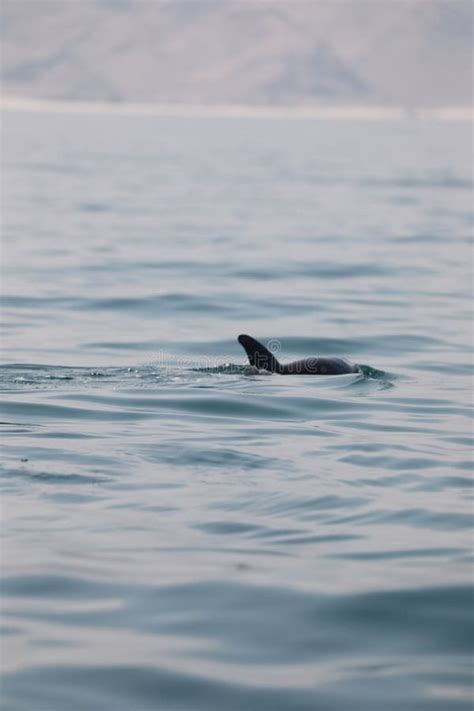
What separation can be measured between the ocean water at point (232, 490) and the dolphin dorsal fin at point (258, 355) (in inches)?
9.1

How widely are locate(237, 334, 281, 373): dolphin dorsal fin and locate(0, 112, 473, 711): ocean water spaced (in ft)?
0.76

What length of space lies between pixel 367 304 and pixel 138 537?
14590 millimetres

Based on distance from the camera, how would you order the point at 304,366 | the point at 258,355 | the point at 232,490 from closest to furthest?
1. the point at 232,490
2. the point at 258,355
3. the point at 304,366

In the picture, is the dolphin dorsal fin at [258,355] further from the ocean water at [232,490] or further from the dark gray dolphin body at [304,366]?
the ocean water at [232,490]

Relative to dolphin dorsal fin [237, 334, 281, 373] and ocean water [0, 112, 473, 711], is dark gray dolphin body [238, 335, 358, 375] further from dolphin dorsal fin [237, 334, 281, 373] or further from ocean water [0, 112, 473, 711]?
ocean water [0, 112, 473, 711]

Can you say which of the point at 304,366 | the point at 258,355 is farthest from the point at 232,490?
the point at 304,366

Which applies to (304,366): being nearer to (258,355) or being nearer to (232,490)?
(258,355)

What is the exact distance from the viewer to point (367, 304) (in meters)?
22.7

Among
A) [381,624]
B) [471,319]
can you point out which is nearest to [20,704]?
[381,624]

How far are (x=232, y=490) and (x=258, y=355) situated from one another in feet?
18.0

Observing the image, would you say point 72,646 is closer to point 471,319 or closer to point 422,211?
point 471,319

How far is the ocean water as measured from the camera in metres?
Result: 6.63

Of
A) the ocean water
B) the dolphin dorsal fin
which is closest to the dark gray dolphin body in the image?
the dolphin dorsal fin

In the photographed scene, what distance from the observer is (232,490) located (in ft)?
32.0
